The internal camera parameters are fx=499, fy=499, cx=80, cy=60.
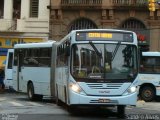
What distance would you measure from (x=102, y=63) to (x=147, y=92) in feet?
38.1

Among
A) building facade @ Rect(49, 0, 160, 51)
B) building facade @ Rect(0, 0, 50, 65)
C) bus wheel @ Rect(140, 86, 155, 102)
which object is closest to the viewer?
bus wheel @ Rect(140, 86, 155, 102)

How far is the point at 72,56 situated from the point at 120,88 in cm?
200

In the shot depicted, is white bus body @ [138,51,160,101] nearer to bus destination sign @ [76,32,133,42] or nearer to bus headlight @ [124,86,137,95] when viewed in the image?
bus destination sign @ [76,32,133,42]

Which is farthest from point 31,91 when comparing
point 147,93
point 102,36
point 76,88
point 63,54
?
point 102,36

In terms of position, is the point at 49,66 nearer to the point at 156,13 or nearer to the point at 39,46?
the point at 39,46

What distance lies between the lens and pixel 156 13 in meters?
40.0

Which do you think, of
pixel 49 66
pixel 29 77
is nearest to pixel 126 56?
pixel 49 66

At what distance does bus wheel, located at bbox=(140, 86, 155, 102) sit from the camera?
28.1 m

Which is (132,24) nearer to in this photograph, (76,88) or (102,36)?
(102,36)

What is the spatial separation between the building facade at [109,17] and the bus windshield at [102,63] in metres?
22.1

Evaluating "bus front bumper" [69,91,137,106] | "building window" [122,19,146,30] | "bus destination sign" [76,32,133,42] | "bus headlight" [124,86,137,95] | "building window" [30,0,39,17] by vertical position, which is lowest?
"bus front bumper" [69,91,137,106]

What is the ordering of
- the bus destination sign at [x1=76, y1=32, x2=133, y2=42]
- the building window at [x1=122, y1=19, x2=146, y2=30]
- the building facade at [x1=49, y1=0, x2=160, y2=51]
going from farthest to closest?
the building window at [x1=122, y1=19, x2=146, y2=30] < the building facade at [x1=49, y1=0, x2=160, y2=51] < the bus destination sign at [x1=76, y1=32, x2=133, y2=42]

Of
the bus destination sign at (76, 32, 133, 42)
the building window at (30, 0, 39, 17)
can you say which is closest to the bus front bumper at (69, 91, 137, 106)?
the bus destination sign at (76, 32, 133, 42)

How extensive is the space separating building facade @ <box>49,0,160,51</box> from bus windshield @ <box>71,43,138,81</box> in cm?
2207
